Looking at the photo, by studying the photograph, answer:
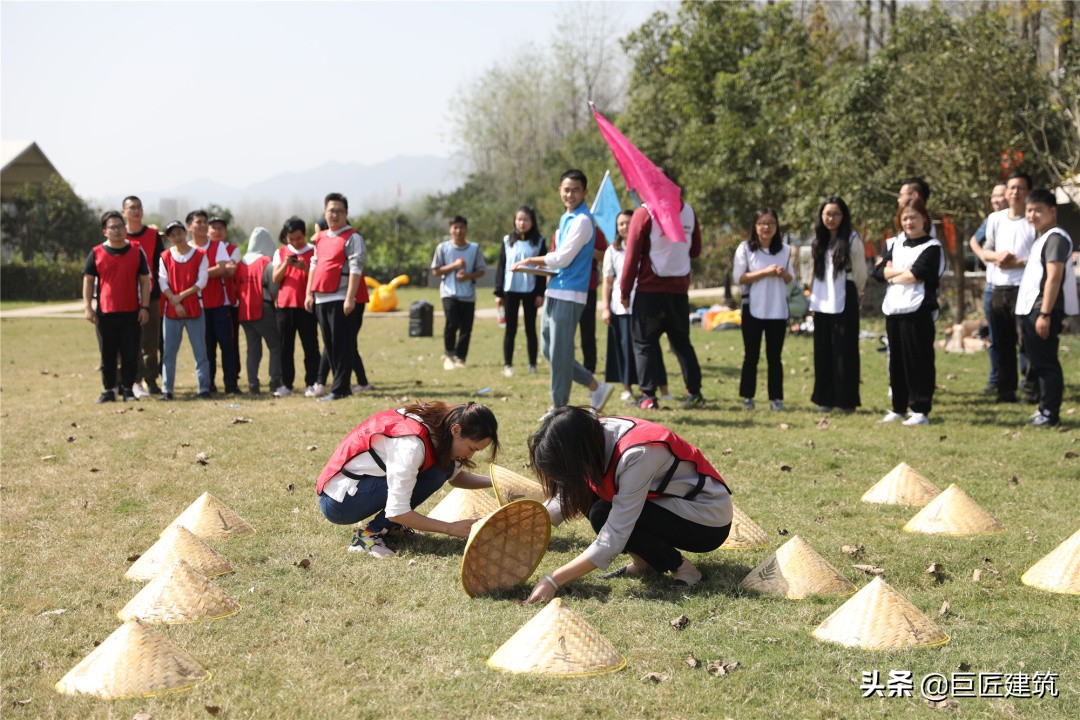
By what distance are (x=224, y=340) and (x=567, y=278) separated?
5.19m

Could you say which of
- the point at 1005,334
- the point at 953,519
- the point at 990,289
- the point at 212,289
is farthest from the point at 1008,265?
the point at 212,289

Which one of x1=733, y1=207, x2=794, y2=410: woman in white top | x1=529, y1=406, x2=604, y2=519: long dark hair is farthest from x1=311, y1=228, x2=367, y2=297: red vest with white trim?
x1=529, y1=406, x2=604, y2=519: long dark hair

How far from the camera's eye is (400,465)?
17.4ft

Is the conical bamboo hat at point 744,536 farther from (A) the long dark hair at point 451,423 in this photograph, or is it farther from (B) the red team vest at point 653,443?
(A) the long dark hair at point 451,423

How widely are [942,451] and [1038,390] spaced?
277cm

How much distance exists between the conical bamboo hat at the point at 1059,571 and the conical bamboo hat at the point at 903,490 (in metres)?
1.39

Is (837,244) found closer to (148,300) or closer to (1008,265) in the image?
(1008,265)

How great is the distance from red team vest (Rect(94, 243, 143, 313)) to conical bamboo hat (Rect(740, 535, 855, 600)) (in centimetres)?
827

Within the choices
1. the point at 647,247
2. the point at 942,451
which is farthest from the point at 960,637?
the point at 647,247

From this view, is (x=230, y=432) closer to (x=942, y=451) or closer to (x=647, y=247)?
(x=647, y=247)

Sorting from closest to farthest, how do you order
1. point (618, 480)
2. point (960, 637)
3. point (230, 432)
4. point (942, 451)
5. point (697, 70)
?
1. point (960, 637)
2. point (618, 480)
3. point (942, 451)
4. point (230, 432)
5. point (697, 70)

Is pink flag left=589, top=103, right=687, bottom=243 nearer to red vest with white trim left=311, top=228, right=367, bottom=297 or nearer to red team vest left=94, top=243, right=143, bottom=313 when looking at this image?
red vest with white trim left=311, top=228, right=367, bottom=297

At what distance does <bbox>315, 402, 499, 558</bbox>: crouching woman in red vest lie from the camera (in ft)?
17.4

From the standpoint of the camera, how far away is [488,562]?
4.92 m
